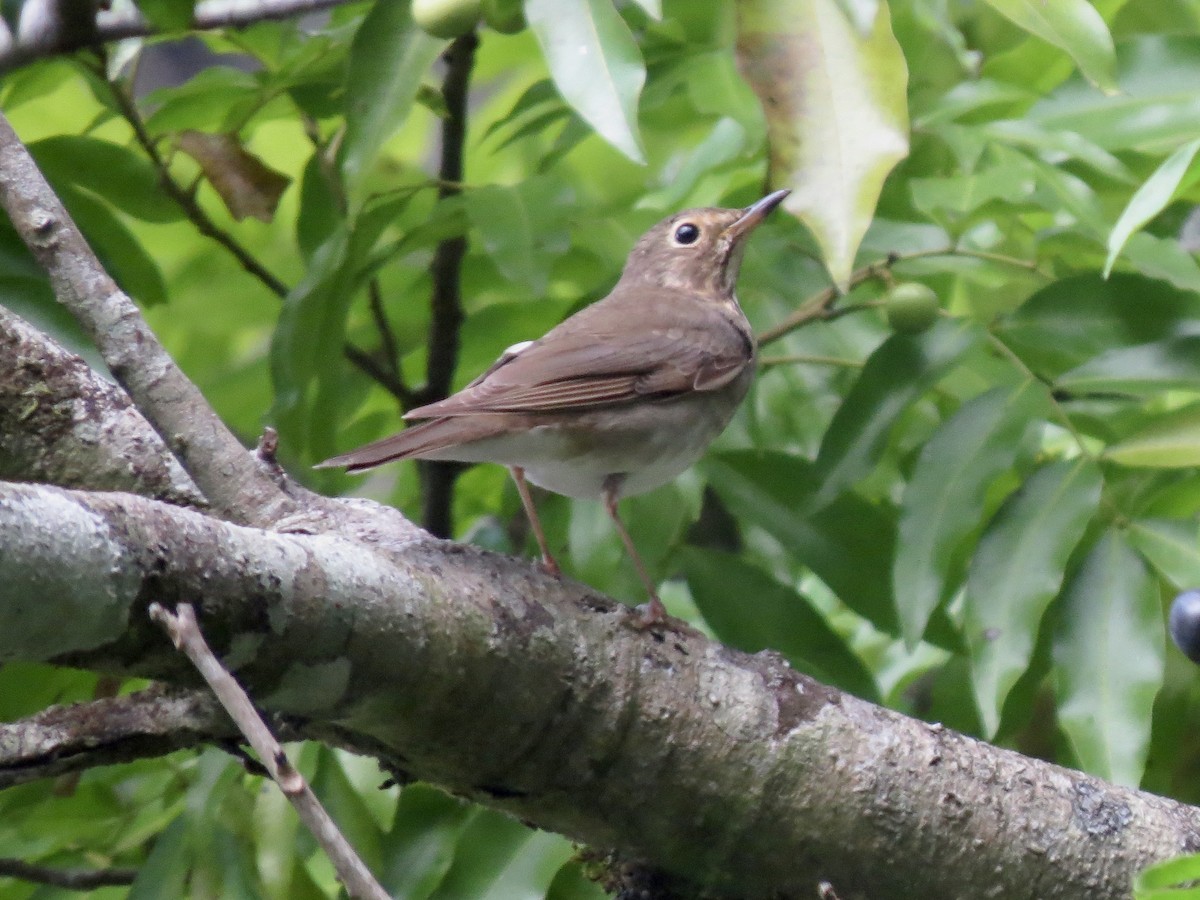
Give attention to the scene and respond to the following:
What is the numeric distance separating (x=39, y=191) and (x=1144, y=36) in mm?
2662

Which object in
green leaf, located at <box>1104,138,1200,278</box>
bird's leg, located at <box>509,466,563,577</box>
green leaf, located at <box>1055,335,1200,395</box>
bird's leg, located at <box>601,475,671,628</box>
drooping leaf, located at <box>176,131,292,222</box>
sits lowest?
bird's leg, located at <box>601,475,671,628</box>

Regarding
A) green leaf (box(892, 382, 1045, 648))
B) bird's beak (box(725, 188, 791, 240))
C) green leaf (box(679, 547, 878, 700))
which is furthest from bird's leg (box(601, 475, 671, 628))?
bird's beak (box(725, 188, 791, 240))

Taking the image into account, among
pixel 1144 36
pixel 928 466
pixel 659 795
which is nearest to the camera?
pixel 659 795

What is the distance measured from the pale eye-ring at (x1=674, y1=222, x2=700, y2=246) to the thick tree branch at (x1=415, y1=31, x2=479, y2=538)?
73 cm

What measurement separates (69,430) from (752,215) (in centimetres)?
214

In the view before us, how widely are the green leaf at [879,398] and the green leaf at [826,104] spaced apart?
3.56 ft

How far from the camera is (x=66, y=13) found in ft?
11.2

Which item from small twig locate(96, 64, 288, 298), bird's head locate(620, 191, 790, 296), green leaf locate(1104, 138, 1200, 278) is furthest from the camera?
bird's head locate(620, 191, 790, 296)

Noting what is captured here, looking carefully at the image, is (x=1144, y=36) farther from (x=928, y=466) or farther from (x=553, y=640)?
(x=553, y=640)

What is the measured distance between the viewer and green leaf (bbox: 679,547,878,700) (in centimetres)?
354

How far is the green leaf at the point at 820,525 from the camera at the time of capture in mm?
3584

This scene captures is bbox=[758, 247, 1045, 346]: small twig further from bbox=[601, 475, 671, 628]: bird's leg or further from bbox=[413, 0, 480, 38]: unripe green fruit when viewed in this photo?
bbox=[413, 0, 480, 38]: unripe green fruit

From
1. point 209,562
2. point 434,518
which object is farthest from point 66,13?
point 209,562

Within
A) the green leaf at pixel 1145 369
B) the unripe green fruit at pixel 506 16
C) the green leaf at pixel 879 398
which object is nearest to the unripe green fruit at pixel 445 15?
the unripe green fruit at pixel 506 16
